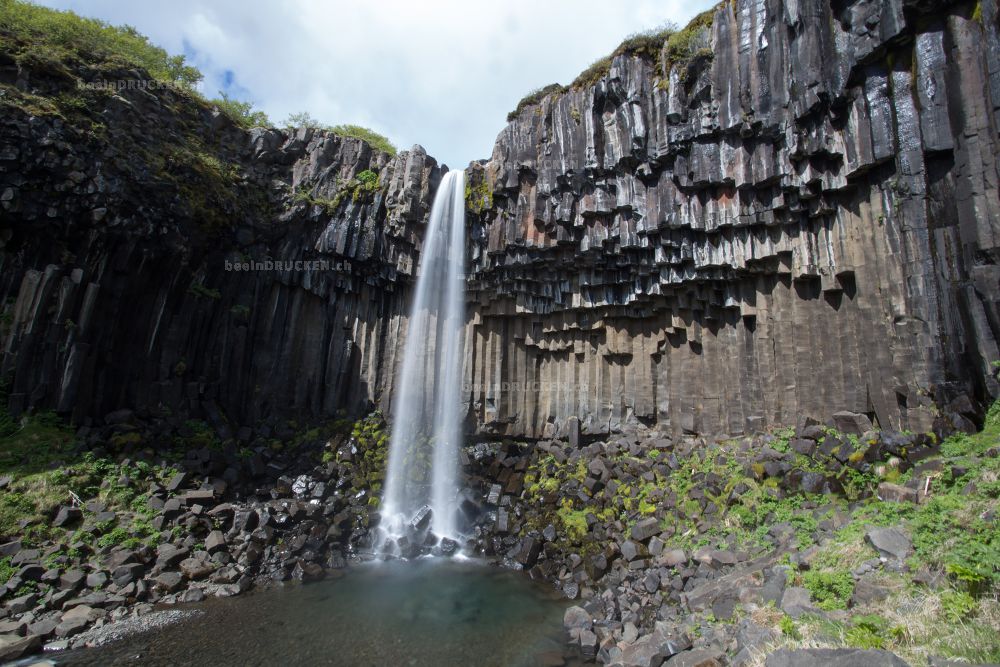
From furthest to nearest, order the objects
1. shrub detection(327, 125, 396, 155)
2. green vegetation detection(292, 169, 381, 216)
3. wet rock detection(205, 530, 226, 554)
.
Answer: shrub detection(327, 125, 396, 155) → green vegetation detection(292, 169, 381, 216) → wet rock detection(205, 530, 226, 554)

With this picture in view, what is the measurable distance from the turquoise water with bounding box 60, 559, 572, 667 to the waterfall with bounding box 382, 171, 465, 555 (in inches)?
216

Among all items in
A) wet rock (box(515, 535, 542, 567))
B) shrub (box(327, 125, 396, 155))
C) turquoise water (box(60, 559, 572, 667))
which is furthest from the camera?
shrub (box(327, 125, 396, 155))

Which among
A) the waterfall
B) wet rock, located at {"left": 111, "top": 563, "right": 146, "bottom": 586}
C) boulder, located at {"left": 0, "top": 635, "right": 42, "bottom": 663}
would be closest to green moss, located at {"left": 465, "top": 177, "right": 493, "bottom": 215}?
the waterfall

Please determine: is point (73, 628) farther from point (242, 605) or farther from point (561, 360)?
point (561, 360)

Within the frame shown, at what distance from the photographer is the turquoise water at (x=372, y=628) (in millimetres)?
8578

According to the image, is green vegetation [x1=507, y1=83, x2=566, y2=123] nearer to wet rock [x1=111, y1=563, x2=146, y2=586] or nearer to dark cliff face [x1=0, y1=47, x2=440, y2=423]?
dark cliff face [x1=0, y1=47, x2=440, y2=423]

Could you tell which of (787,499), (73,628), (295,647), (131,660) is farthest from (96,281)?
(787,499)

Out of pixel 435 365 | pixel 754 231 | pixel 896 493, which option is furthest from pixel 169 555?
pixel 754 231

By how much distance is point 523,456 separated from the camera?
58.3 ft

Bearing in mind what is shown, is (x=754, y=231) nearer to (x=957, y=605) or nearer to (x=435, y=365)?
(x=957, y=605)

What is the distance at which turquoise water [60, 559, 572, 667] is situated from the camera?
8.58 m

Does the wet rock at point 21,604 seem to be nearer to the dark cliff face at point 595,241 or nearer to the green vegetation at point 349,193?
the dark cliff face at point 595,241

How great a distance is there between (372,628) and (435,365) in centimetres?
1103

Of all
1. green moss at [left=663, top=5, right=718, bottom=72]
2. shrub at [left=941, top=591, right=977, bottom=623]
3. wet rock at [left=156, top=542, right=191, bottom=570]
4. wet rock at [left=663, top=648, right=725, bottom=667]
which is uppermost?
green moss at [left=663, top=5, right=718, bottom=72]
